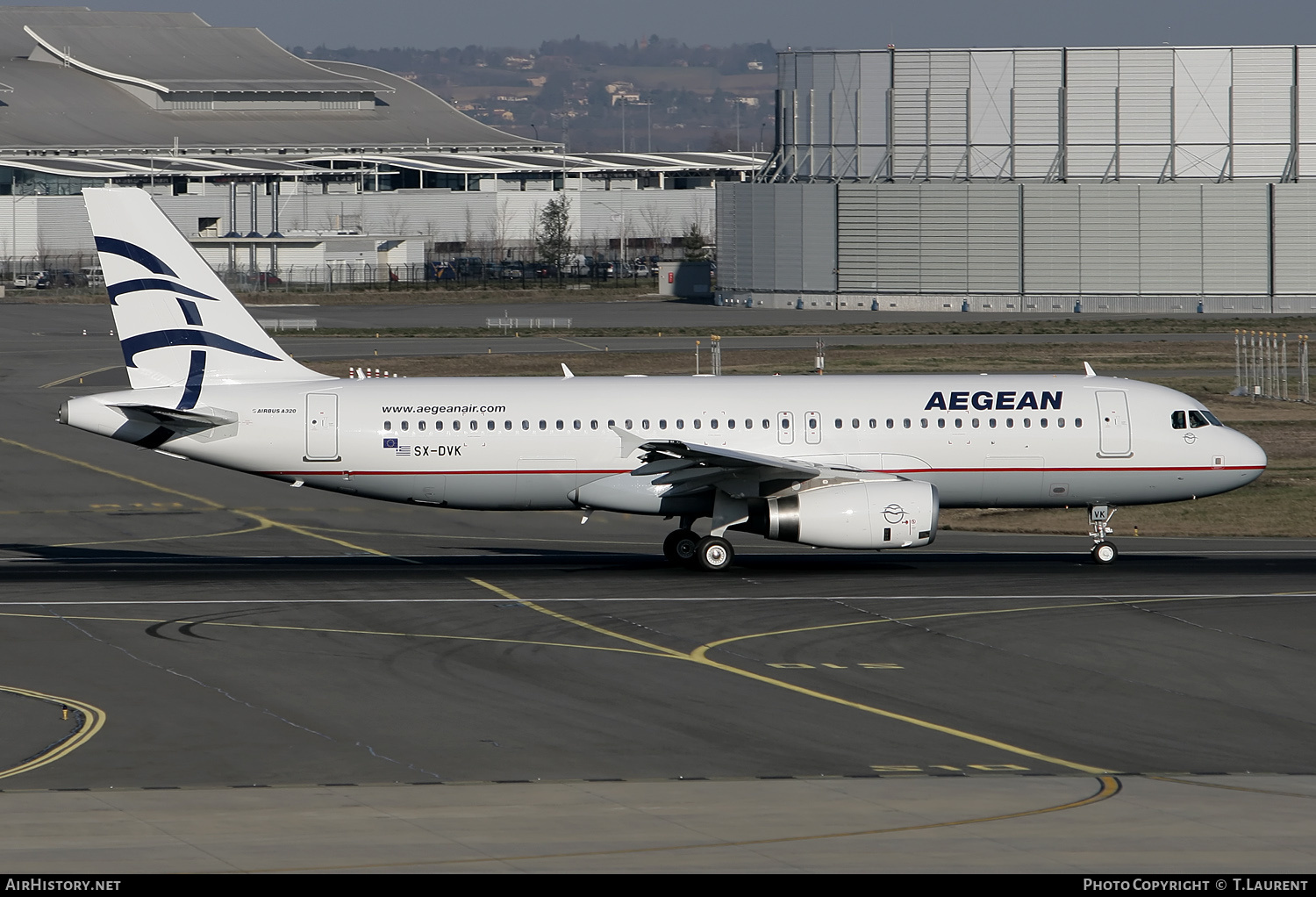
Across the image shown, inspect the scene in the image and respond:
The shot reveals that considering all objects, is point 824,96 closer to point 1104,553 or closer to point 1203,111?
point 1203,111

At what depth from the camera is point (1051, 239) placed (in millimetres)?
117938

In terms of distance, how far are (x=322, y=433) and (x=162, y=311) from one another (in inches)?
193

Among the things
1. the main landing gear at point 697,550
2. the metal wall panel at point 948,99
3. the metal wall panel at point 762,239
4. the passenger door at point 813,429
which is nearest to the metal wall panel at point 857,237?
the metal wall panel at point 948,99

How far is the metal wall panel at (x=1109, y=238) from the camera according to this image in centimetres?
11575

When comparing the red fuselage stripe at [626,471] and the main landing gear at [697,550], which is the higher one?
the red fuselage stripe at [626,471]

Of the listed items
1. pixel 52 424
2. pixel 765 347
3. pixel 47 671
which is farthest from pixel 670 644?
pixel 765 347

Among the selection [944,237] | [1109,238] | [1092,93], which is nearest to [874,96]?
[944,237]

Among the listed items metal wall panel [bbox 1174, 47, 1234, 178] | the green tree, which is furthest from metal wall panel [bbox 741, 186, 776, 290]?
the green tree

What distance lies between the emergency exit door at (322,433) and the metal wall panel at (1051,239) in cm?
8882

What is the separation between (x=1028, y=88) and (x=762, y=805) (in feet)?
347

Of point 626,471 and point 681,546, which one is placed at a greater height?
point 626,471

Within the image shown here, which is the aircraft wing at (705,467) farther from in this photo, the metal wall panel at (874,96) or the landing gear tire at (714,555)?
the metal wall panel at (874,96)

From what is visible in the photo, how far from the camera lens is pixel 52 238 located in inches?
6836

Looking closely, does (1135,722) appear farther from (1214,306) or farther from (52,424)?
(1214,306)
